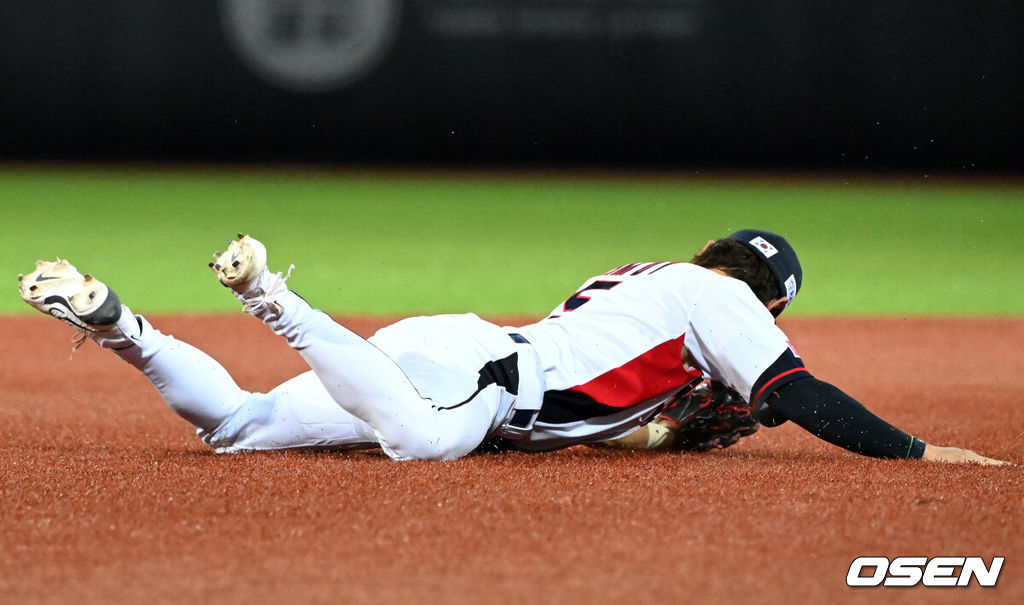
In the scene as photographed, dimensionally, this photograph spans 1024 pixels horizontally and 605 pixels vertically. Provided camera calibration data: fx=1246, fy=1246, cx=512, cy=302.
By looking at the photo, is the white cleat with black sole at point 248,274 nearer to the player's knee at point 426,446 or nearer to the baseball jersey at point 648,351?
the player's knee at point 426,446

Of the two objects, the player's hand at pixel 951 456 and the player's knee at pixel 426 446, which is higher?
the player's knee at pixel 426 446

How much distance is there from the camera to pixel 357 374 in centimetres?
282

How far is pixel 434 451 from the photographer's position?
9.59 ft

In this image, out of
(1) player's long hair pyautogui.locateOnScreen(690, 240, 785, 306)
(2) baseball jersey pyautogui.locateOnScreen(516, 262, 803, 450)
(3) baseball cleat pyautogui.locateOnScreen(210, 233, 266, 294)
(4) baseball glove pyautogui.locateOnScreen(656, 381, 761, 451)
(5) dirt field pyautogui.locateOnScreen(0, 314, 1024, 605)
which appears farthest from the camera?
(4) baseball glove pyautogui.locateOnScreen(656, 381, 761, 451)

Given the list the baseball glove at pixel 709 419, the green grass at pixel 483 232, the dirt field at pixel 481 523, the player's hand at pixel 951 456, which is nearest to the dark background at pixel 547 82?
the green grass at pixel 483 232

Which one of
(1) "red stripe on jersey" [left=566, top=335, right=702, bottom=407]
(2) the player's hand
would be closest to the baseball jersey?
(1) "red stripe on jersey" [left=566, top=335, right=702, bottom=407]

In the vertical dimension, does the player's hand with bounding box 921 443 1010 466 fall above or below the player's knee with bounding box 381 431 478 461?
below

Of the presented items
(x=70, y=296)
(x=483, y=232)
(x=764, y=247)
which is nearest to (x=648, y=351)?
(x=764, y=247)

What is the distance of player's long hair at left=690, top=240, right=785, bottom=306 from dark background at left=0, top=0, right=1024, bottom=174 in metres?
10.4

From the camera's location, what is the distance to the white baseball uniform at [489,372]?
113 inches

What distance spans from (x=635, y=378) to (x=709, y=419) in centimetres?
44

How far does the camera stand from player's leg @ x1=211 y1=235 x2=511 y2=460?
8.96ft

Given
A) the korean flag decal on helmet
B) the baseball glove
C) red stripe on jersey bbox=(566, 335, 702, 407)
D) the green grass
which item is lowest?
the green grass
